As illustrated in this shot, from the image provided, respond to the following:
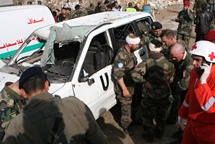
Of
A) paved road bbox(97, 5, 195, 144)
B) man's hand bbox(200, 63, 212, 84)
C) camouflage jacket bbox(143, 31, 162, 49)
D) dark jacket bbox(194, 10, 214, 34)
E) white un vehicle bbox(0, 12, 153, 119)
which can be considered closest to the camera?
man's hand bbox(200, 63, 212, 84)

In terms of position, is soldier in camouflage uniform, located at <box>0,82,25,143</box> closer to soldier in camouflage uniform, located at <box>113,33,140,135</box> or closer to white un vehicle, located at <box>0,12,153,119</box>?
white un vehicle, located at <box>0,12,153,119</box>

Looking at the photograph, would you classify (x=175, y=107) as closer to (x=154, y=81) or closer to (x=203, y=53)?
(x=154, y=81)

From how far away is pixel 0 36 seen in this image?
5.42 meters

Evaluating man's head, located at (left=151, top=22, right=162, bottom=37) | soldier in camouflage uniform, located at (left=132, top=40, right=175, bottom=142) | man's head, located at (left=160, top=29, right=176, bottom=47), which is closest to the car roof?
man's head, located at (left=151, top=22, right=162, bottom=37)

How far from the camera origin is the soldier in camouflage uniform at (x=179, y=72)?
11.3 feet

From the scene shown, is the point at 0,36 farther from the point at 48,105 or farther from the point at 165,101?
the point at 48,105

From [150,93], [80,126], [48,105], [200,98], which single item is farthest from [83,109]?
[150,93]

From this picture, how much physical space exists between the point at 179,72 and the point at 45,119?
9.50 ft

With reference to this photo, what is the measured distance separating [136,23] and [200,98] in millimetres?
2974

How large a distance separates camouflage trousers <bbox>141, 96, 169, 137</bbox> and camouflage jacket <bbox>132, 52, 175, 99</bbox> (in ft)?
0.40

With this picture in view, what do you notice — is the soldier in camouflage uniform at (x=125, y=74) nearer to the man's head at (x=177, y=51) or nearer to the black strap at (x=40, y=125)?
the man's head at (x=177, y=51)

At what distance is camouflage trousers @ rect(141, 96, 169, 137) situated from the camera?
3.66 meters

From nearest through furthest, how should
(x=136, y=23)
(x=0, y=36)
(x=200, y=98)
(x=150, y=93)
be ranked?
1. (x=200, y=98)
2. (x=150, y=93)
3. (x=136, y=23)
4. (x=0, y=36)

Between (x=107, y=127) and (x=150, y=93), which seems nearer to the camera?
(x=150, y=93)
